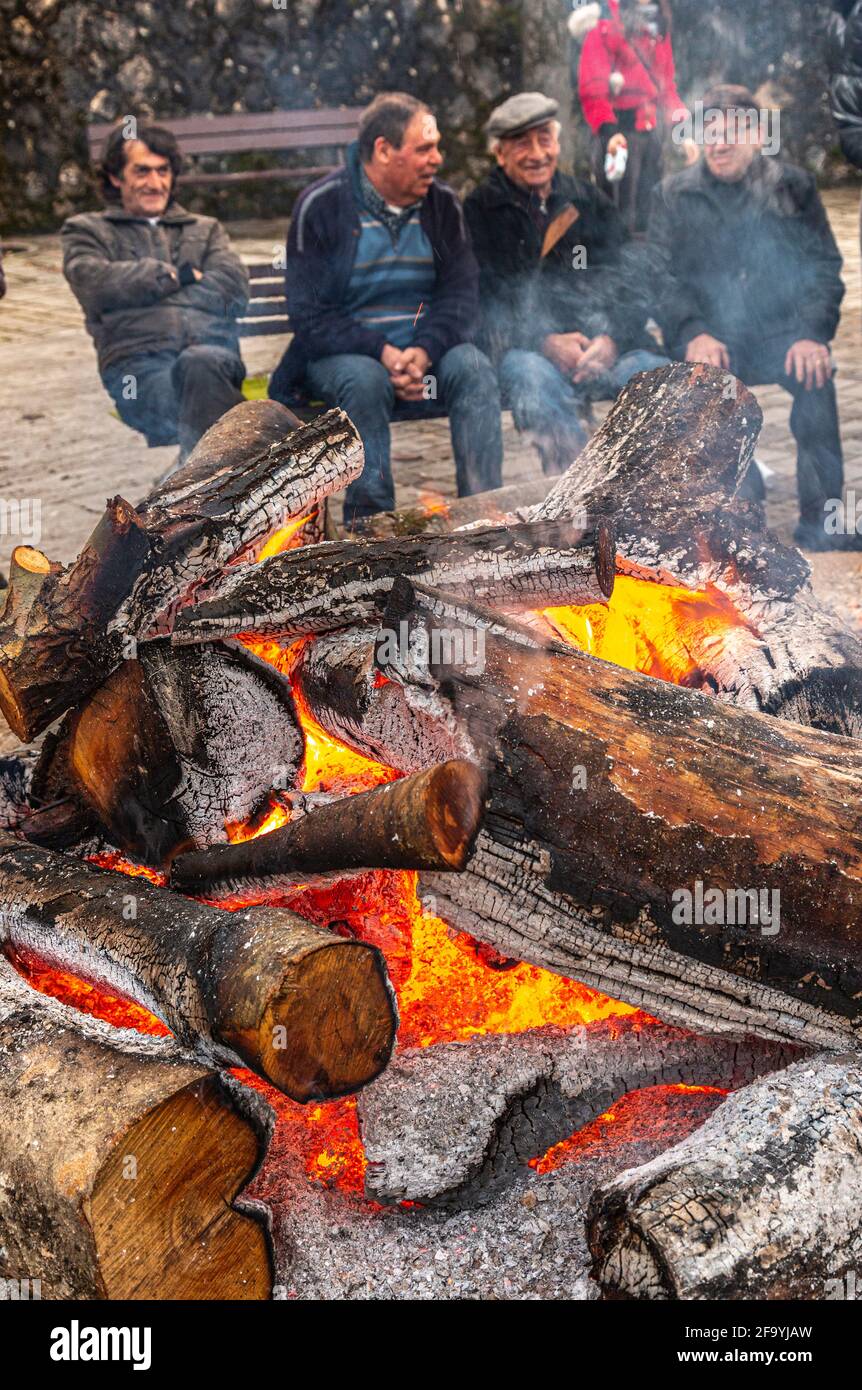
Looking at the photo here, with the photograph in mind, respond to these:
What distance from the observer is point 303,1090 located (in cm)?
203

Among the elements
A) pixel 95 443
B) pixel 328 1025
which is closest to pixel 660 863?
pixel 328 1025

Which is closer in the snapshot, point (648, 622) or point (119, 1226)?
point (119, 1226)

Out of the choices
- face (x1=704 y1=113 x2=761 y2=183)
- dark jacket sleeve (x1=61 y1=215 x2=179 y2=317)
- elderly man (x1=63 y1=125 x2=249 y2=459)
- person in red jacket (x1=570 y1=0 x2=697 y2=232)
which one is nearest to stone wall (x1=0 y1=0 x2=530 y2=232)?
person in red jacket (x1=570 y1=0 x2=697 y2=232)

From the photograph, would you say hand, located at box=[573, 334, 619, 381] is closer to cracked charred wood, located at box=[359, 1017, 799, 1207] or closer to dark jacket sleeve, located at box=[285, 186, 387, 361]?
dark jacket sleeve, located at box=[285, 186, 387, 361]

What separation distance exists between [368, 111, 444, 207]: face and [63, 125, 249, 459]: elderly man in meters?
1.00

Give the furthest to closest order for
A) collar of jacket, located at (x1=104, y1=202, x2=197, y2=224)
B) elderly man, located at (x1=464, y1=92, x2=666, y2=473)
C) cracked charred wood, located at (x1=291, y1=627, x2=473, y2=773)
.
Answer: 1. collar of jacket, located at (x1=104, y1=202, x2=197, y2=224)
2. elderly man, located at (x1=464, y1=92, x2=666, y2=473)
3. cracked charred wood, located at (x1=291, y1=627, x2=473, y2=773)

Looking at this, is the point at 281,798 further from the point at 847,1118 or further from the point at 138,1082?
the point at 847,1118

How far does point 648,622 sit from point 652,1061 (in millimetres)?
1186

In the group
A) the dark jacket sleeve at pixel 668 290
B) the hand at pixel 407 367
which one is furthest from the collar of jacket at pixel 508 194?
the hand at pixel 407 367

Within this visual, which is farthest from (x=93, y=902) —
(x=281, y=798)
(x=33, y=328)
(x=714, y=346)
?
(x=33, y=328)

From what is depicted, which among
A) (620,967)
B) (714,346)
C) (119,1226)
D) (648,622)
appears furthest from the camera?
(714,346)

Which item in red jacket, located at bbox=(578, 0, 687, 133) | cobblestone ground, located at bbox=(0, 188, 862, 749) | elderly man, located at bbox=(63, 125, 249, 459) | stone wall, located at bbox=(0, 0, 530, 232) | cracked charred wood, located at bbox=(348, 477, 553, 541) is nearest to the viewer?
cracked charred wood, located at bbox=(348, 477, 553, 541)

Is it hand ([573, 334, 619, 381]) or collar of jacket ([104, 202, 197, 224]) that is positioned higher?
collar of jacket ([104, 202, 197, 224])

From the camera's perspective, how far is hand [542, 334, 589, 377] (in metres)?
5.98
